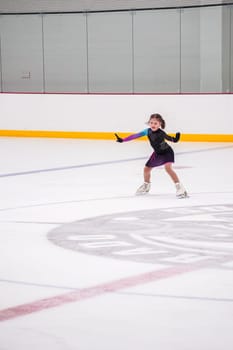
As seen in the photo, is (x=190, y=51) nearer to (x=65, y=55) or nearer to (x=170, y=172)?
(x=65, y=55)

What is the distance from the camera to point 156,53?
20.4m

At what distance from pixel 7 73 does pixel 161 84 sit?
144 inches

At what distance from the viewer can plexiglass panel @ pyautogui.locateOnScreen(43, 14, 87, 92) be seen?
66.5 feet

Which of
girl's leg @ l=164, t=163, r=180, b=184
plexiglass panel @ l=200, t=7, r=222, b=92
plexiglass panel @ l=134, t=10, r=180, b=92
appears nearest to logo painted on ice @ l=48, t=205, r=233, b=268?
girl's leg @ l=164, t=163, r=180, b=184

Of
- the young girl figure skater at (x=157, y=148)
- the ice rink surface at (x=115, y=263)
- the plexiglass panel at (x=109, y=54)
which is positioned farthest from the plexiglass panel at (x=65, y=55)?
the young girl figure skater at (x=157, y=148)

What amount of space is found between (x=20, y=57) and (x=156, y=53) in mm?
3260

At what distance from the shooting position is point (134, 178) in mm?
11062

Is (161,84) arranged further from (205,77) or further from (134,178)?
(134,178)

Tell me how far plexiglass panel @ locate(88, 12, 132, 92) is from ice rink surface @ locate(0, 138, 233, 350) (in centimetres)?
904

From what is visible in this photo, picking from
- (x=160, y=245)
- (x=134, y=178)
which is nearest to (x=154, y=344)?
(x=160, y=245)

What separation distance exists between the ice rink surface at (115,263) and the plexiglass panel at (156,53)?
8.76 m

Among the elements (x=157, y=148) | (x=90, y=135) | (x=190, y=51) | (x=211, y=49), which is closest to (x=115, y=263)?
(x=157, y=148)

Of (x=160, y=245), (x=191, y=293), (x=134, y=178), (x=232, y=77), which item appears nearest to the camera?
(x=191, y=293)

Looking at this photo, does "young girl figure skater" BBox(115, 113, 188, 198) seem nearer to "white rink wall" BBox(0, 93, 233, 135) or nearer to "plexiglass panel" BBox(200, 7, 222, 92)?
"white rink wall" BBox(0, 93, 233, 135)
